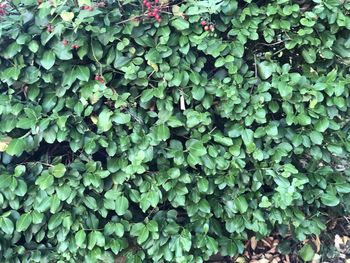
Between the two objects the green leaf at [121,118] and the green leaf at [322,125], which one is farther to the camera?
the green leaf at [322,125]

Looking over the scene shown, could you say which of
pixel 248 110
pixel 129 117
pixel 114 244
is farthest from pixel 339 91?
pixel 114 244

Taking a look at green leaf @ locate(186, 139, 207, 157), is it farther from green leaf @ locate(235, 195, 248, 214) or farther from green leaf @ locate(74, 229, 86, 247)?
green leaf @ locate(74, 229, 86, 247)

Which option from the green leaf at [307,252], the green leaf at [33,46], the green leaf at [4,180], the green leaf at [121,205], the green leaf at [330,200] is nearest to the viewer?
the green leaf at [33,46]

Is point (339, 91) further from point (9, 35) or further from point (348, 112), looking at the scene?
point (9, 35)

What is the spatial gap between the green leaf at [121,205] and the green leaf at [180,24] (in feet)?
3.20

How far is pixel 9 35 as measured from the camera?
2.11 metres

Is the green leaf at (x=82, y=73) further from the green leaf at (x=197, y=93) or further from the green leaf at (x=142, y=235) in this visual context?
the green leaf at (x=142, y=235)

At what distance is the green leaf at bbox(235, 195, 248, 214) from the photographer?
2420mm

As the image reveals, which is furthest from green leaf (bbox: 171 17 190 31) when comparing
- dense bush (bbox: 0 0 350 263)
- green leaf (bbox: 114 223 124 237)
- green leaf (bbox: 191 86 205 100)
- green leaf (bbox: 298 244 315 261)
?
green leaf (bbox: 298 244 315 261)

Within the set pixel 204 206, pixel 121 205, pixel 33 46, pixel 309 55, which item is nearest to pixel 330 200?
pixel 204 206

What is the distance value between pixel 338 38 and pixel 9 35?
1798mm

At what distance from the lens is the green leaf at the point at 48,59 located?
2117 millimetres

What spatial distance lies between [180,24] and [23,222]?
1.36 m

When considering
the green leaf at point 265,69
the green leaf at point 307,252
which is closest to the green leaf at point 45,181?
the green leaf at point 265,69
